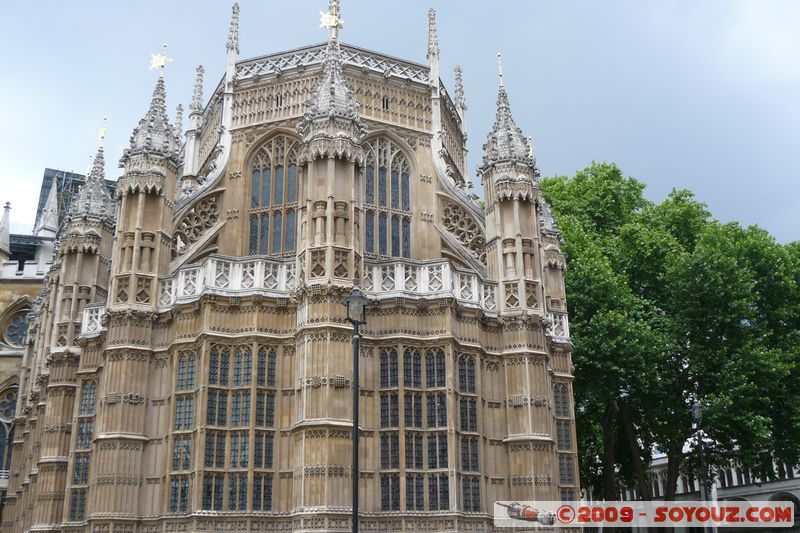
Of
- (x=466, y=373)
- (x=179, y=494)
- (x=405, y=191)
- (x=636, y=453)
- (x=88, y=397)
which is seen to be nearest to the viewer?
(x=179, y=494)

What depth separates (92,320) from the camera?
93.5ft

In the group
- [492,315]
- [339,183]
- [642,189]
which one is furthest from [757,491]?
[339,183]

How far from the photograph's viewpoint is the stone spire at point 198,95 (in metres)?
37.4

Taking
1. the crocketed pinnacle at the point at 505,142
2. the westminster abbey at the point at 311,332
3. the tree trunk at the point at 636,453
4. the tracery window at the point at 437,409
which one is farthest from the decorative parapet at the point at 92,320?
the tree trunk at the point at 636,453

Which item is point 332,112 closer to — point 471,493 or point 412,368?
point 412,368

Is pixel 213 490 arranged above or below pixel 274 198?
below

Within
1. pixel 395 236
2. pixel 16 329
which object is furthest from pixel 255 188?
pixel 16 329

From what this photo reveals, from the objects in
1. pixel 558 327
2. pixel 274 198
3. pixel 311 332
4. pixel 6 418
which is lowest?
pixel 311 332

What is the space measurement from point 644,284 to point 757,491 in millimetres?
28828

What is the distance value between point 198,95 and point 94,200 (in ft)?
25.9

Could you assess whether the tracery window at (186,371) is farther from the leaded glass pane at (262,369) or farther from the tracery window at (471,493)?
the tracery window at (471,493)

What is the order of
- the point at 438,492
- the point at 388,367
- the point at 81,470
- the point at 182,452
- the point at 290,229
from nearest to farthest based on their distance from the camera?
the point at 438,492 < the point at 182,452 < the point at 388,367 < the point at 81,470 < the point at 290,229

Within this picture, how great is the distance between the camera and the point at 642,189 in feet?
142

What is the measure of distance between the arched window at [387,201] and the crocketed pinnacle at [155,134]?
6.94 metres
